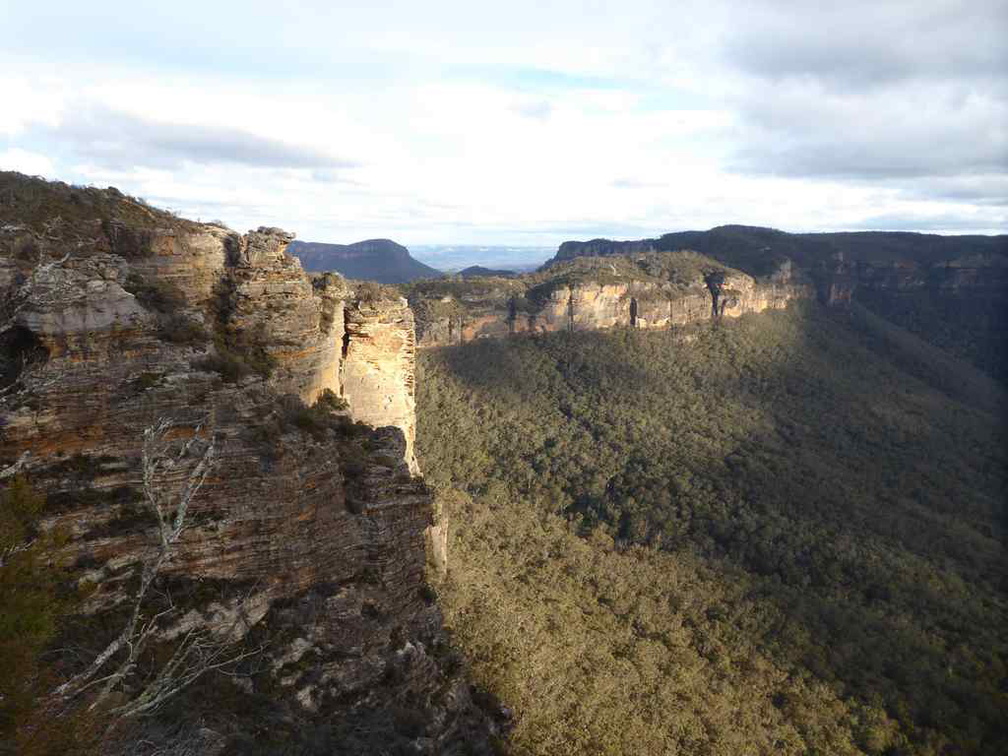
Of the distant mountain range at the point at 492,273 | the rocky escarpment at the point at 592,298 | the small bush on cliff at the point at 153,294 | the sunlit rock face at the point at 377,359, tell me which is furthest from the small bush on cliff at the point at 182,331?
the distant mountain range at the point at 492,273

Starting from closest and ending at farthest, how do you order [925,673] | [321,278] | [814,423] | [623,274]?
[321,278], [925,673], [814,423], [623,274]

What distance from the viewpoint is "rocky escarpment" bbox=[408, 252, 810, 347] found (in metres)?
62.7

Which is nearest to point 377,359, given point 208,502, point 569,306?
point 208,502

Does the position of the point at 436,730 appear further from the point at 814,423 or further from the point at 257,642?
the point at 814,423

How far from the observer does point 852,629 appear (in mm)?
28531

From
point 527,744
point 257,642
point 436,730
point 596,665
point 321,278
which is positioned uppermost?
point 321,278

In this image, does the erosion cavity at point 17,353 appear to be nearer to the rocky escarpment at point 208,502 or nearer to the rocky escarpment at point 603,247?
the rocky escarpment at point 208,502

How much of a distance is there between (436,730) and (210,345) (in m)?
8.17

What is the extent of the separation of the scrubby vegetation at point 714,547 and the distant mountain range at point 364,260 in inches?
4100

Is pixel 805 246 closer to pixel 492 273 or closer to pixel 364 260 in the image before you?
pixel 492 273

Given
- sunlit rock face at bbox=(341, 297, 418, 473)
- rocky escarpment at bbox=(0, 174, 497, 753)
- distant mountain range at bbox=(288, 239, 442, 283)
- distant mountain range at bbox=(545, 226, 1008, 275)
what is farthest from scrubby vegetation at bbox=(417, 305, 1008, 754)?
distant mountain range at bbox=(288, 239, 442, 283)

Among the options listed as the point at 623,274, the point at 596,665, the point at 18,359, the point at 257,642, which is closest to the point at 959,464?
the point at 623,274

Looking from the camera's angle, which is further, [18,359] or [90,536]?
[18,359]

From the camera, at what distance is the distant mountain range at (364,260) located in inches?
6235
